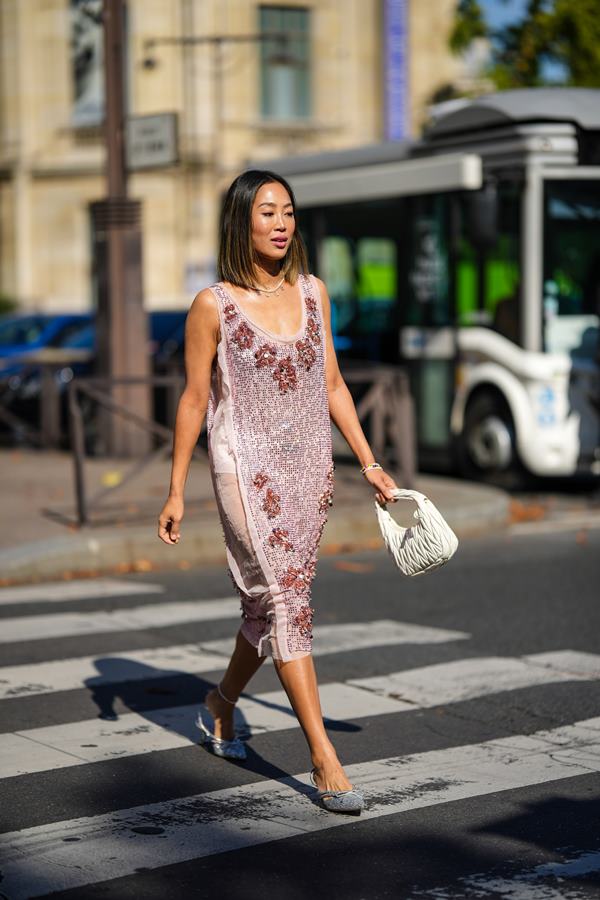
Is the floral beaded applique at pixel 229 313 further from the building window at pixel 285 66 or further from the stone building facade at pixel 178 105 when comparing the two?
the building window at pixel 285 66

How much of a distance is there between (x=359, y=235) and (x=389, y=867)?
11.7 meters

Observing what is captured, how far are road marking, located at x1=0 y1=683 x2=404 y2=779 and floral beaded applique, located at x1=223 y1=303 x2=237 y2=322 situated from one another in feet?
5.32

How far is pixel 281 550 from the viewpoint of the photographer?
15.9ft

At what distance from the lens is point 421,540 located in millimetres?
4883

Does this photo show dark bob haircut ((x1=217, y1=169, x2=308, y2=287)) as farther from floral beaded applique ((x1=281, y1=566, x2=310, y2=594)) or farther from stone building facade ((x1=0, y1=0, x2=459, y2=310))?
stone building facade ((x1=0, y1=0, x2=459, y2=310))

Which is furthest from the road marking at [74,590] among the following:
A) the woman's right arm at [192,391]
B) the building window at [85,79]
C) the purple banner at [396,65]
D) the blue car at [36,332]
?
the building window at [85,79]

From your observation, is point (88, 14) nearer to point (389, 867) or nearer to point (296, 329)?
point (296, 329)

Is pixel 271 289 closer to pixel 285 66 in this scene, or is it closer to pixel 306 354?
pixel 306 354

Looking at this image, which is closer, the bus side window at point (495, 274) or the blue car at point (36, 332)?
the bus side window at point (495, 274)

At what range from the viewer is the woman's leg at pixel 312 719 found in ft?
15.6

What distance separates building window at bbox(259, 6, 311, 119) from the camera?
1523 inches

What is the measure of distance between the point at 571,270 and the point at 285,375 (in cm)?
893

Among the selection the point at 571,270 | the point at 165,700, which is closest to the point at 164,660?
the point at 165,700

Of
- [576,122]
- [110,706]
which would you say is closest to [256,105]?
[576,122]
